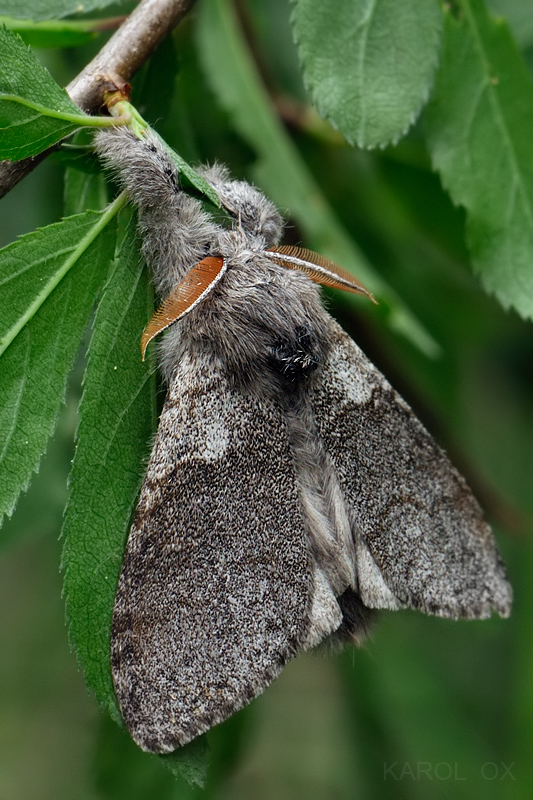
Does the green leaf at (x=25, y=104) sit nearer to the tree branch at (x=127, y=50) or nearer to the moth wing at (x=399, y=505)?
the tree branch at (x=127, y=50)

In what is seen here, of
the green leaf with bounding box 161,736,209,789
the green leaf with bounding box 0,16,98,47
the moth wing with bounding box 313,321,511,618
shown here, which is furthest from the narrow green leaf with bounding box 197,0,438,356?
the green leaf with bounding box 161,736,209,789

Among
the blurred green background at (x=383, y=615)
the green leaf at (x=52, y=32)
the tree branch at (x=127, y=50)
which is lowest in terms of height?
the blurred green background at (x=383, y=615)

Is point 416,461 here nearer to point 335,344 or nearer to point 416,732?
point 335,344

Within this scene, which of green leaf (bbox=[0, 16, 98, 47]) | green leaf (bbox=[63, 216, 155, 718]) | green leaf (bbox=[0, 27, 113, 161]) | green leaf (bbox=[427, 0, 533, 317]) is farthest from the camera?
green leaf (bbox=[427, 0, 533, 317])

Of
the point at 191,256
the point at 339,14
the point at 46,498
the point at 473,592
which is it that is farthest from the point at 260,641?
the point at 339,14

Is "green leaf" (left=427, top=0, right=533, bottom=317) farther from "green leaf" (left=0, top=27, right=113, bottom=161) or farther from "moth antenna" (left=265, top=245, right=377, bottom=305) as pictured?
"green leaf" (left=0, top=27, right=113, bottom=161)

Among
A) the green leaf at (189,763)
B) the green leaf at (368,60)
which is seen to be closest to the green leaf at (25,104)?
the green leaf at (368,60)

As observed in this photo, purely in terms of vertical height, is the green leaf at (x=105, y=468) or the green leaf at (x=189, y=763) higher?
the green leaf at (x=105, y=468)

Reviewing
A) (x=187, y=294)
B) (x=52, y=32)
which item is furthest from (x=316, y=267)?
(x=52, y=32)
